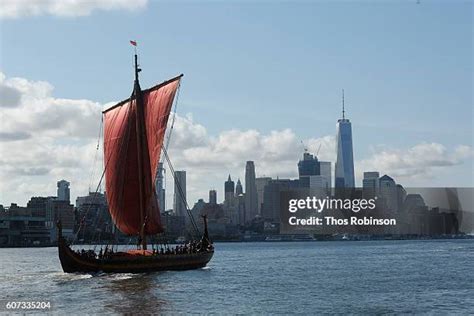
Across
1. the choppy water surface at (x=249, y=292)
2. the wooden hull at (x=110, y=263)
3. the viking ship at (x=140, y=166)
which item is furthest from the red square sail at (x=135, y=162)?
the choppy water surface at (x=249, y=292)

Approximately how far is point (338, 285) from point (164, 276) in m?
18.8

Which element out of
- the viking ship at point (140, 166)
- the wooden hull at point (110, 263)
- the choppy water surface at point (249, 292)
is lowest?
the choppy water surface at point (249, 292)

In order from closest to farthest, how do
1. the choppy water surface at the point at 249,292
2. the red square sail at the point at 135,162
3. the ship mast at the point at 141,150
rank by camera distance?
the choppy water surface at the point at 249,292 < the ship mast at the point at 141,150 < the red square sail at the point at 135,162

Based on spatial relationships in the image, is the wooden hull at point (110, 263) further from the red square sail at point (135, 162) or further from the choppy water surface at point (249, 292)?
the red square sail at point (135, 162)

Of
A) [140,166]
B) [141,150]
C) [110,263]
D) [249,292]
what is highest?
[141,150]

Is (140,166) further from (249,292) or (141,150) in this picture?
(249,292)

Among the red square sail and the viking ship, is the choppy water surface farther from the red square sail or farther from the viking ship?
the red square sail

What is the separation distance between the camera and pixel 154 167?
96.3m

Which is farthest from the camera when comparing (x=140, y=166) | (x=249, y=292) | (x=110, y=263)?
(x=140, y=166)

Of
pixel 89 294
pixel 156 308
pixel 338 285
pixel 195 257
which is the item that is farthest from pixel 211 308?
pixel 195 257

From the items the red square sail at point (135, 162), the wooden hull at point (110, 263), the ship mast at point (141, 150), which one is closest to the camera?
the wooden hull at point (110, 263)

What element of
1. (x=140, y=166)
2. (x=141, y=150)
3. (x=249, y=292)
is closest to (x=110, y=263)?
(x=140, y=166)

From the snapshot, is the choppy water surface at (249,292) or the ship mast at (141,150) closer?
the choppy water surface at (249,292)

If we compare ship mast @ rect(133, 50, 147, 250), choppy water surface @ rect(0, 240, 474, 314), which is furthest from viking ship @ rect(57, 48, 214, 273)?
choppy water surface @ rect(0, 240, 474, 314)
